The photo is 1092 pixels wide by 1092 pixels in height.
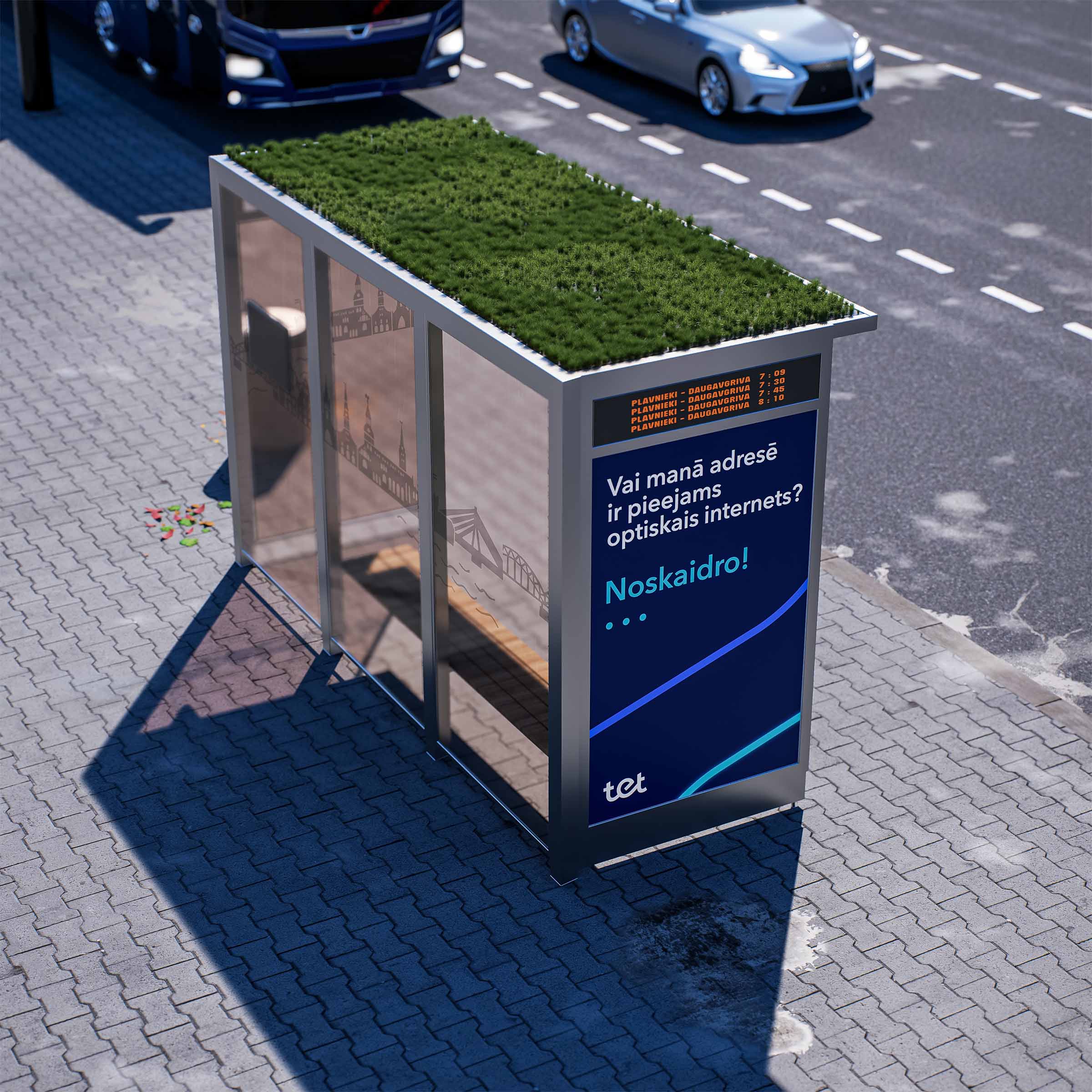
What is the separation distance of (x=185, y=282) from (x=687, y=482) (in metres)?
A: 8.07

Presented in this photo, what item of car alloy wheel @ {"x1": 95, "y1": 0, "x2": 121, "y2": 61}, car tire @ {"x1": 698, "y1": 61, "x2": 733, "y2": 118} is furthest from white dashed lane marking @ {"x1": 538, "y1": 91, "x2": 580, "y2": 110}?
car alloy wheel @ {"x1": 95, "y1": 0, "x2": 121, "y2": 61}

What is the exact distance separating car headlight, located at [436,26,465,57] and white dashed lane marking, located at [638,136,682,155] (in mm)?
2083

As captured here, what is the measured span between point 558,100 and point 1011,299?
670cm

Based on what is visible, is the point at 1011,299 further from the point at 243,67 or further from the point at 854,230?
the point at 243,67

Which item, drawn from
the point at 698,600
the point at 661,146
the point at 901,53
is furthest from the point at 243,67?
the point at 698,600

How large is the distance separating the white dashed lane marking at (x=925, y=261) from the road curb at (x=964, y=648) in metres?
4.98

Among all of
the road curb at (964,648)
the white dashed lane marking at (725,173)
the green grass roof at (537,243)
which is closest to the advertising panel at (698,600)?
the green grass roof at (537,243)

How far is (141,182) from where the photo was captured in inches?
632

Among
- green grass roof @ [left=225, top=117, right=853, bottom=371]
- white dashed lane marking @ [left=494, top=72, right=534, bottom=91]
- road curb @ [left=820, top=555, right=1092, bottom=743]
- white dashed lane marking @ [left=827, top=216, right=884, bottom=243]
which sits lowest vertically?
road curb @ [left=820, top=555, right=1092, bottom=743]

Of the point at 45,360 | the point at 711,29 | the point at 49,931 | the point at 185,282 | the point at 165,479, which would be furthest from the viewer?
the point at 711,29

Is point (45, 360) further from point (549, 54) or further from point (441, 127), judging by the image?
point (549, 54)

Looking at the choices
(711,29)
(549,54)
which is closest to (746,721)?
(711,29)

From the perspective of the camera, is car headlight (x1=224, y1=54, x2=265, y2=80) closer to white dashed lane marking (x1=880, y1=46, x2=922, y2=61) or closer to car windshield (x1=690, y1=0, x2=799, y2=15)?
car windshield (x1=690, y1=0, x2=799, y2=15)

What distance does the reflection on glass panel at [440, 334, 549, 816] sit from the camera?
22.9 ft
